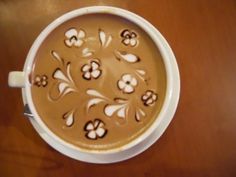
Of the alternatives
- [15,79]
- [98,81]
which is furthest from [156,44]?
[15,79]

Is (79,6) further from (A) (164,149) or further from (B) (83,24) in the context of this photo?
(A) (164,149)

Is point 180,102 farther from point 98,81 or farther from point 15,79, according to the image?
point 15,79

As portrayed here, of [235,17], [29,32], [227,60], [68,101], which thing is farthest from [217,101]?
[29,32]

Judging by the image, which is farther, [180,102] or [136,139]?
[180,102]

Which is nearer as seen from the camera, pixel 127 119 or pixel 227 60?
pixel 127 119
